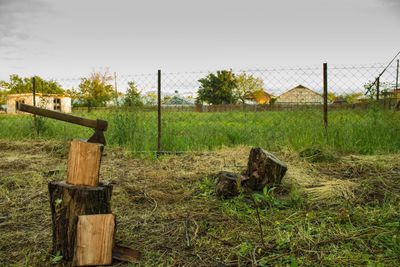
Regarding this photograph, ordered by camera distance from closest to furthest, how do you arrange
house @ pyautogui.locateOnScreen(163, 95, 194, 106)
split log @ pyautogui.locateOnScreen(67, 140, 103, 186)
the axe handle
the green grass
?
1. the axe handle
2. split log @ pyautogui.locateOnScreen(67, 140, 103, 186)
3. the green grass
4. house @ pyautogui.locateOnScreen(163, 95, 194, 106)

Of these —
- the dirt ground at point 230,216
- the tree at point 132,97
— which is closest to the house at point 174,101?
the tree at point 132,97

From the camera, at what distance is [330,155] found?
4.77m

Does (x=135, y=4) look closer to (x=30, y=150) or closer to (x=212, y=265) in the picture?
(x=30, y=150)

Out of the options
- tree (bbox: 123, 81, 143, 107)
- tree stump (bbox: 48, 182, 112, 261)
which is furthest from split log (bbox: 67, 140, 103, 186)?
tree (bbox: 123, 81, 143, 107)

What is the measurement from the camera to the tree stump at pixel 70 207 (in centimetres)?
207

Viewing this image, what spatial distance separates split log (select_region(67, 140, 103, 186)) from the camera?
2.10m

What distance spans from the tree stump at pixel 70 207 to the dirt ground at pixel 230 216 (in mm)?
140

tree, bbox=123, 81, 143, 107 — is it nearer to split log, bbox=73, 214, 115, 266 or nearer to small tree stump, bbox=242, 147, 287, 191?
small tree stump, bbox=242, 147, 287, 191

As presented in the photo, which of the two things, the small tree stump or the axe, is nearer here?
the axe

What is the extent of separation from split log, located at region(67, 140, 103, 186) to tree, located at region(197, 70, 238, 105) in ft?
149

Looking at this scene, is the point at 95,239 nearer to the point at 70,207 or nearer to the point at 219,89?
the point at 70,207

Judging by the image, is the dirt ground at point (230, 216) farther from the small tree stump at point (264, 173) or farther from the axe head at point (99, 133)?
the axe head at point (99, 133)

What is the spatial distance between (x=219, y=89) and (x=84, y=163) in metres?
47.1

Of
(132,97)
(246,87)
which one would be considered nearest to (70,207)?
(132,97)
